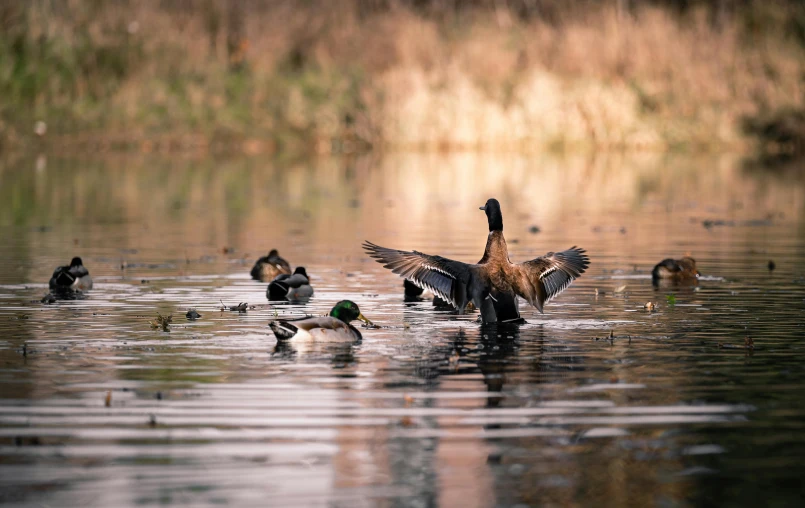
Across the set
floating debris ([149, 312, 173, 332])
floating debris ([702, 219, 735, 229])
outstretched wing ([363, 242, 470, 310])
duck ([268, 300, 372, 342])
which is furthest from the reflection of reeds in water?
duck ([268, 300, 372, 342])

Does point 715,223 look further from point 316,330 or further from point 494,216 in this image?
point 316,330

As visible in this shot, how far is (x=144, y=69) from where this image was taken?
153ft

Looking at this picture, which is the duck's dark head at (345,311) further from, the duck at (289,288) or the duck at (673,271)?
the duck at (673,271)

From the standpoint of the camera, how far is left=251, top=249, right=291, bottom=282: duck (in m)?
16.8

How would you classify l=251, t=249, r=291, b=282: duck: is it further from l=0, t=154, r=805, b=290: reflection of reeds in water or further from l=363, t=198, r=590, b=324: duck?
l=363, t=198, r=590, b=324: duck

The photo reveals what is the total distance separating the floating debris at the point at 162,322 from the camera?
486 inches

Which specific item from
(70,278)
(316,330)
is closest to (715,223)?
(70,278)

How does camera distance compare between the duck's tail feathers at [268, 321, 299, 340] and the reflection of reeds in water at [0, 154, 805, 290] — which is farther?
the reflection of reeds in water at [0, 154, 805, 290]

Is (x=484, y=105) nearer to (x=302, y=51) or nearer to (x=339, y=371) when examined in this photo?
(x=302, y=51)

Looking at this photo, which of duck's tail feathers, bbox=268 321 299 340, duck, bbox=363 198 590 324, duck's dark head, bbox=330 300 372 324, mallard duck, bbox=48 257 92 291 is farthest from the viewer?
mallard duck, bbox=48 257 92 291

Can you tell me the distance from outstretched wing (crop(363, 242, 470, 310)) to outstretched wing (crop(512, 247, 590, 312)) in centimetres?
50

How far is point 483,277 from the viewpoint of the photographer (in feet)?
42.0

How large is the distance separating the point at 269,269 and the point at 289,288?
7.09ft

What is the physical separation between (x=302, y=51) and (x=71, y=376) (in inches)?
1716
